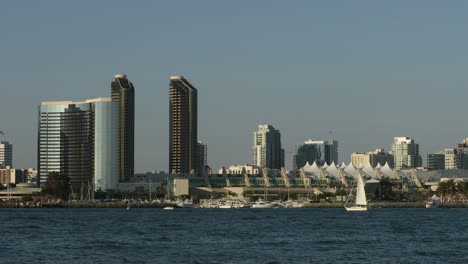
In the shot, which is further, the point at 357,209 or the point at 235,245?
the point at 357,209

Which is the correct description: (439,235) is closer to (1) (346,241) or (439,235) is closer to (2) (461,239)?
(2) (461,239)

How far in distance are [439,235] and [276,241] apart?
1769 cm

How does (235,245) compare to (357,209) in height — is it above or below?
below

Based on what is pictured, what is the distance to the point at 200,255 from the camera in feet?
217

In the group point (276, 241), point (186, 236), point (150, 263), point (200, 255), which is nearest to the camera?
point (150, 263)

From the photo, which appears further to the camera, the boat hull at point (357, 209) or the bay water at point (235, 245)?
the boat hull at point (357, 209)

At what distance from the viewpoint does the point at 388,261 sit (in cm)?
6231

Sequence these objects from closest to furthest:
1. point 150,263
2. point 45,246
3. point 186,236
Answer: point 150,263, point 45,246, point 186,236

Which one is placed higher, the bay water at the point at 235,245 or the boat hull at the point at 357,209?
the boat hull at the point at 357,209

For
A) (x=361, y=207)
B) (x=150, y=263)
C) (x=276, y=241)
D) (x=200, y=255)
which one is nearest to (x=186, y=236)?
(x=276, y=241)

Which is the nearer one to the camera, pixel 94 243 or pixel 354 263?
pixel 354 263

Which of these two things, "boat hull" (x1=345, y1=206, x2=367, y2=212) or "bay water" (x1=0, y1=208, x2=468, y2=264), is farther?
"boat hull" (x1=345, y1=206, x2=367, y2=212)

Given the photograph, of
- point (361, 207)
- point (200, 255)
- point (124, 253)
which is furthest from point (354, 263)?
point (361, 207)

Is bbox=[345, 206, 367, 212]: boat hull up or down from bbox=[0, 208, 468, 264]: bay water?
up
